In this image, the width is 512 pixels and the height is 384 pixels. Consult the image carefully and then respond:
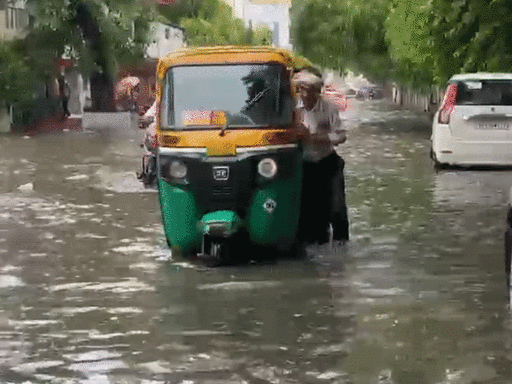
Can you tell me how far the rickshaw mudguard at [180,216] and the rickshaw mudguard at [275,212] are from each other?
474 millimetres

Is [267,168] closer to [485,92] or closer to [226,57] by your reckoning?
[226,57]

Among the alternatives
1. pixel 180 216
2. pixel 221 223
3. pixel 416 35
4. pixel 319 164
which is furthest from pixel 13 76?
pixel 221 223

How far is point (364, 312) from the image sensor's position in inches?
354

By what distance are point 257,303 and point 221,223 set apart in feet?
5.76

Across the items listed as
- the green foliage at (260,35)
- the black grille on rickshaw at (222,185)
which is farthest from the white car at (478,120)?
the green foliage at (260,35)

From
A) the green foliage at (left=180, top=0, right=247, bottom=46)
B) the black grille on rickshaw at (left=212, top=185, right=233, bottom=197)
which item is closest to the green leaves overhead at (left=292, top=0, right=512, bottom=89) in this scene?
the black grille on rickshaw at (left=212, top=185, right=233, bottom=197)

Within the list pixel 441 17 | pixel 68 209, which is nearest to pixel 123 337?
pixel 68 209

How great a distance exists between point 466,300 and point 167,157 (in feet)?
10.1

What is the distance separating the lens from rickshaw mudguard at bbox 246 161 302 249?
11.1 metres

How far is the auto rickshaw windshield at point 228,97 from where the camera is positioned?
1131 cm

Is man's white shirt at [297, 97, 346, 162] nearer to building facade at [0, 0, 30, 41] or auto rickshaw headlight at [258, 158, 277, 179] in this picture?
auto rickshaw headlight at [258, 158, 277, 179]

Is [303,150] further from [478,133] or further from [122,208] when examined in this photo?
[478,133]

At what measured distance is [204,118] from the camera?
37.2ft

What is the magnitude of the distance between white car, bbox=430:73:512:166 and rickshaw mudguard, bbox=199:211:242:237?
10.1 meters
